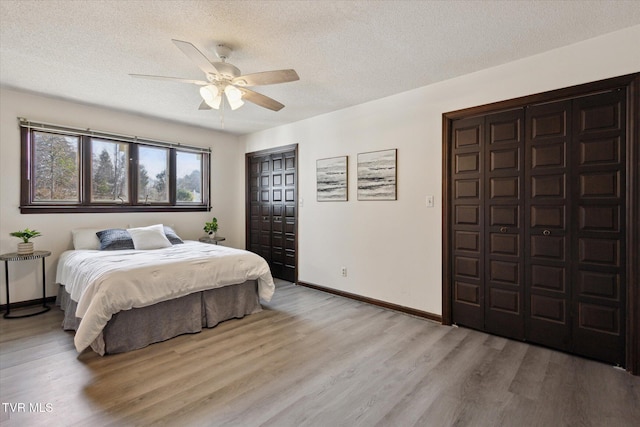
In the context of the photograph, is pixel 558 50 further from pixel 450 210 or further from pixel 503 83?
pixel 450 210

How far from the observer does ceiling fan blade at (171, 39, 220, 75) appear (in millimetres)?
1951

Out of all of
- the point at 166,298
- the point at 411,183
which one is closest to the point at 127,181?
the point at 166,298

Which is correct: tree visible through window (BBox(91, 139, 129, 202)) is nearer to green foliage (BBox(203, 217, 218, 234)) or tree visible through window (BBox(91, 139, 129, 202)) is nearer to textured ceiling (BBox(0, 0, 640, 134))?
textured ceiling (BBox(0, 0, 640, 134))

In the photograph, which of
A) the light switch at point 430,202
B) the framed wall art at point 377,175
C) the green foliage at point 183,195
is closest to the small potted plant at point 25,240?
the green foliage at point 183,195

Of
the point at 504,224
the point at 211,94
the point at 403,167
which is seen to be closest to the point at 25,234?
the point at 211,94

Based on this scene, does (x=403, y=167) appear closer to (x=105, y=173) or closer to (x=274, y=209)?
(x=274, y=209)

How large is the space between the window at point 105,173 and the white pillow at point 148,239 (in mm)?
741

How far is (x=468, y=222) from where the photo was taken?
3072 mm

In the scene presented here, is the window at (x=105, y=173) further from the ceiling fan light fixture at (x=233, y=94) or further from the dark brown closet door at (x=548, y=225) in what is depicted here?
the dark brown closet door at (x=548, y=225)

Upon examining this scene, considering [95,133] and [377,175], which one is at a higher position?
[95,133]

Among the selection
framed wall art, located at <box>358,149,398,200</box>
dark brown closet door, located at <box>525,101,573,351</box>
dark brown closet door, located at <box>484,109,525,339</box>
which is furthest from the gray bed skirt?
dark brown closet door, located at <box>525,101,573,351</box>

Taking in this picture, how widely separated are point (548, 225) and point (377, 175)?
179 cm

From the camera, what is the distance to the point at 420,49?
2.56 metres

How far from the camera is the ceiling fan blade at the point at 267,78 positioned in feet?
7.47
